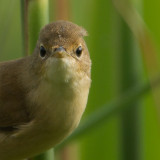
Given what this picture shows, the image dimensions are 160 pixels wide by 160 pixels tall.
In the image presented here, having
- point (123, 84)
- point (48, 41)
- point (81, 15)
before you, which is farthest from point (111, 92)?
point (48, 41)

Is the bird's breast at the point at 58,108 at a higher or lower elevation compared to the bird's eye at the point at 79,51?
lower

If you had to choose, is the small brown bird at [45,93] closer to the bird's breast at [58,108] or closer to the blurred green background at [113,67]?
the bird's breast at [58,108]

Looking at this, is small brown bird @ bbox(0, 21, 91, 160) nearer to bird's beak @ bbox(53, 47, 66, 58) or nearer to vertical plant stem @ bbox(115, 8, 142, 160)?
bird's beak @ bbox(53, 47, 66, 58)

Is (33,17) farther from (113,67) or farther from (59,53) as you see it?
(113,67)

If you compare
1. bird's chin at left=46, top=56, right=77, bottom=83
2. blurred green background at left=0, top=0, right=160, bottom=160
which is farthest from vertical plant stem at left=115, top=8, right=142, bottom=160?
bird's chin at left=46, top=56, right=77, bottom=83

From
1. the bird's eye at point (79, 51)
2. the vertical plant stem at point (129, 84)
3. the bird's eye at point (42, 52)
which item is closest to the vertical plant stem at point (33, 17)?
the bird's eye at point (42, 52)

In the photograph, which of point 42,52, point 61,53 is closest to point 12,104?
point 42,52
